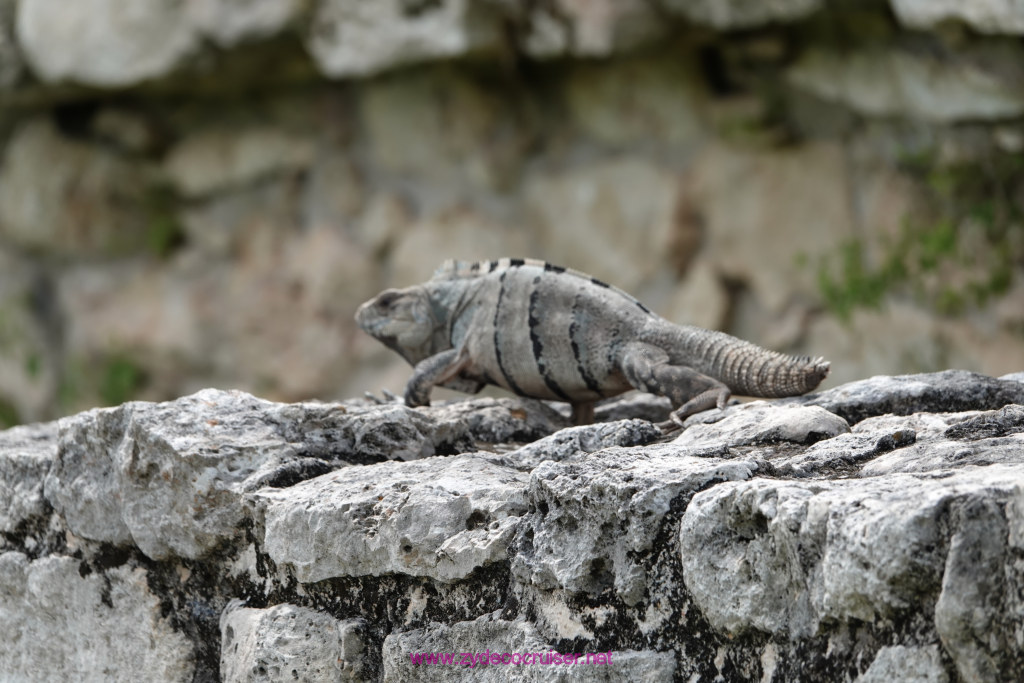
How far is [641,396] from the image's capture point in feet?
9.23

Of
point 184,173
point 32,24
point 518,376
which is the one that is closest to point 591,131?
point 184,173

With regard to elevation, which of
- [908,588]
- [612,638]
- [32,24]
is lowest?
[612,638]

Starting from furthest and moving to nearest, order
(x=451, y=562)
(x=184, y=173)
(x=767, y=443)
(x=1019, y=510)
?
1. (x=184, y=173)
2. (x=767, y=443)
3. (x=451, y=562)
4. (x=1019, y=510)

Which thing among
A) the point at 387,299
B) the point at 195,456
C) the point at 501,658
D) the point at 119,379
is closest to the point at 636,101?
the point at 387,299

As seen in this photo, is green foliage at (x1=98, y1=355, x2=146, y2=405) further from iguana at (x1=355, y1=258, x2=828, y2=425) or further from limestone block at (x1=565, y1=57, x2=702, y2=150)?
iguana at (x1=355, y1=258, x2=828, y2=425)

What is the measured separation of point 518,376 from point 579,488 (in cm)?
95

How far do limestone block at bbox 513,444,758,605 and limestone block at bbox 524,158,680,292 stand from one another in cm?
365

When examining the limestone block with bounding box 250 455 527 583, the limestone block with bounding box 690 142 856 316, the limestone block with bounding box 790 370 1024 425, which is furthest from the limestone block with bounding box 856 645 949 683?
the limestone block with bounding box 690 142 856 316

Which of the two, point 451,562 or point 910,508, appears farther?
point 451,562

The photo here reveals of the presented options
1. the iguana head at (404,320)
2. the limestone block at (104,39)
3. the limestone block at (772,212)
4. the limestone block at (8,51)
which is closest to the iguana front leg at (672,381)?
the iguana head at (404,320)

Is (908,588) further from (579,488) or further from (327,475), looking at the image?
(327,475)

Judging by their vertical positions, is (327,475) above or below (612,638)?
above

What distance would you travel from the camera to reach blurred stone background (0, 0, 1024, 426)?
445 centimetres

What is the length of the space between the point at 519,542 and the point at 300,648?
38 centimetres
